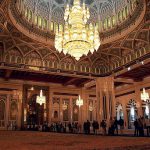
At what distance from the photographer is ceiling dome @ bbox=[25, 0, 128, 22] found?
12180 mm

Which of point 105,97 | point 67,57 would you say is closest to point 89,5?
point 67,57

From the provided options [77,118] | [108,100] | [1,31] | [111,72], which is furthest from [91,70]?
[1,31]

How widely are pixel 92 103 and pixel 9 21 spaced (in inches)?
445

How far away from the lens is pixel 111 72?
14.7 metres

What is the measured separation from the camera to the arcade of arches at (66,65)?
11406 mm

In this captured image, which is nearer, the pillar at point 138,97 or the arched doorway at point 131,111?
the pillar at point 138,97

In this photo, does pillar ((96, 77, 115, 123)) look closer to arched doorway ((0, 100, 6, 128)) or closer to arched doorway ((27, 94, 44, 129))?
arched doorway ((27, 94, 44, 129))

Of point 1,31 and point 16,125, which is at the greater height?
point 1,31

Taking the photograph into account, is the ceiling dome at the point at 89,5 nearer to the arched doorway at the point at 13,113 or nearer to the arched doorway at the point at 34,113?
the arched doorway at the point at 34,113

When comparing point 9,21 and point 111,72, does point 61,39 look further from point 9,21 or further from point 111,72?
point 111,72

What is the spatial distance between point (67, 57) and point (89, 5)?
3772 mm

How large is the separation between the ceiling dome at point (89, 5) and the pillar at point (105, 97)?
453 centimetres

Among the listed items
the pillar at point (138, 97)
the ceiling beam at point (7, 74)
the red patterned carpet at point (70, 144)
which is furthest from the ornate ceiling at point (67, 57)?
the red patterned carpet at point (70, 144)

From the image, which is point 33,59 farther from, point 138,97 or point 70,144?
point 70,144
